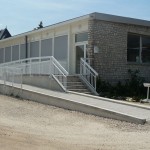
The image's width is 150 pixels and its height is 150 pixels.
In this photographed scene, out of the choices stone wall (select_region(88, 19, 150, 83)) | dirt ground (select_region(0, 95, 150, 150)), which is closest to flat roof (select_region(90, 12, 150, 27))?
stone wall (select_region(88, 19, 150, 83))

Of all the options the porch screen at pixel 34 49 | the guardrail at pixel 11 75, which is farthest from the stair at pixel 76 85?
the porch screen at pixel 34 49

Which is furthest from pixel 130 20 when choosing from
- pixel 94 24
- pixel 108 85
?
pixel 108 85

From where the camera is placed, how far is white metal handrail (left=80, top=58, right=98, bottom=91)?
21306 millimetres

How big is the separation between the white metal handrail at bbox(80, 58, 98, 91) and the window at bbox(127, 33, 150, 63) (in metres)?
3.40

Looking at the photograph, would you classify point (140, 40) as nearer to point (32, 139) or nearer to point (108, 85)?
point (108, 85)

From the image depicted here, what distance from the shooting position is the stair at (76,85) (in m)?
20.7

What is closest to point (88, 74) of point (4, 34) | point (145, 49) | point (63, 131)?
point (145, 49)

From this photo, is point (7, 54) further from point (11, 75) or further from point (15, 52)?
point (11, 75)

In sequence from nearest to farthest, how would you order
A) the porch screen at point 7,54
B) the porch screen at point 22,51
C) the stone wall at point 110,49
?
the stone wall at point 110,49 → the porch screen at point 22,51 → the porch screen at point 7,54

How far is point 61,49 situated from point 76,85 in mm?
5411

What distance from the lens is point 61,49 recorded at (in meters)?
26.0

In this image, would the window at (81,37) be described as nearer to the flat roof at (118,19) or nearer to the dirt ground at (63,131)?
the flat roof at (118,19)

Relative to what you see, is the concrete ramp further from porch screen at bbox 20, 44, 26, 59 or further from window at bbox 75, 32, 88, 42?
porch screen at bbox 20, 44, 26, 59

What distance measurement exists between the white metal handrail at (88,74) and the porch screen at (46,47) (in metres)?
5.58
